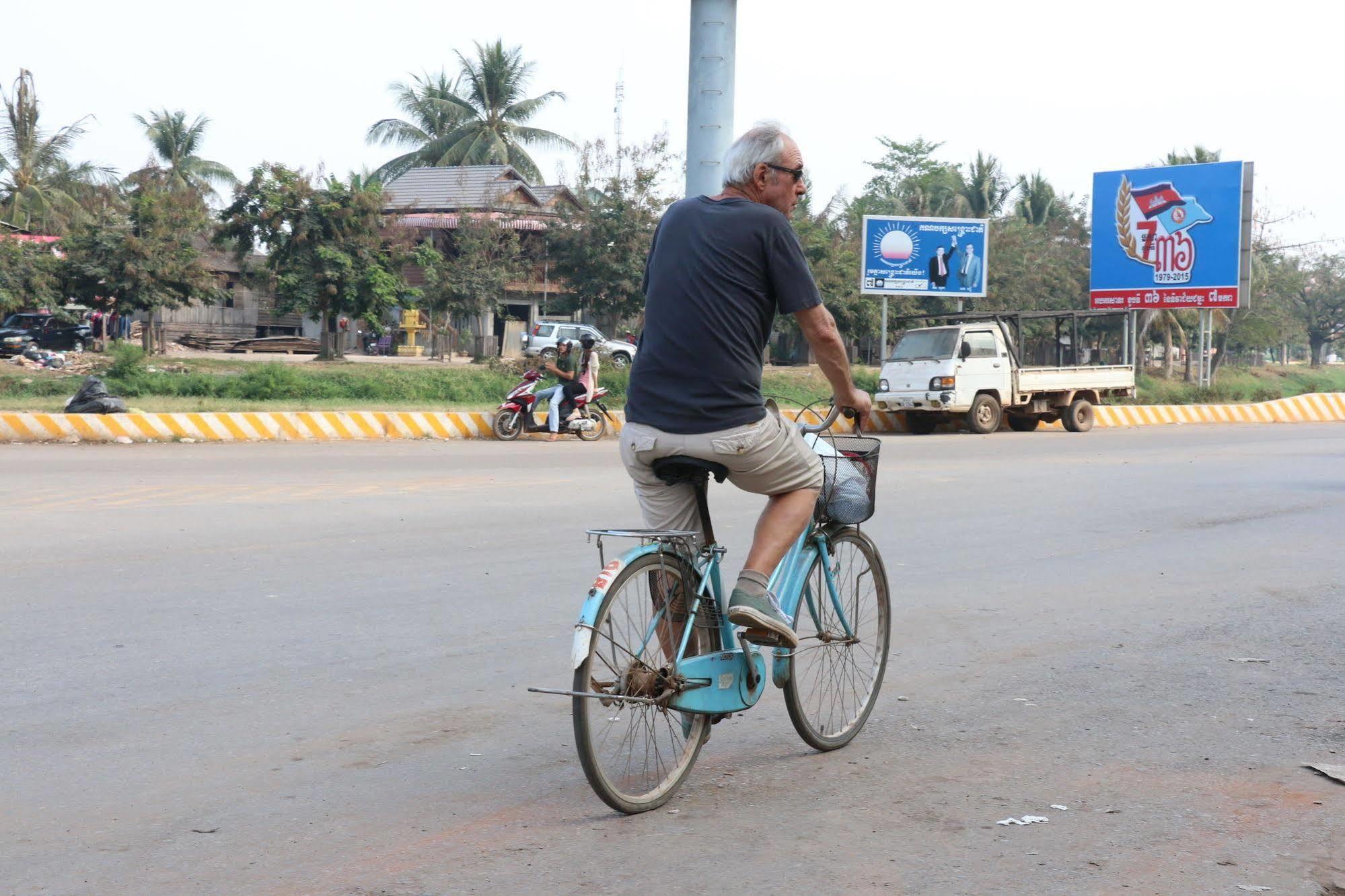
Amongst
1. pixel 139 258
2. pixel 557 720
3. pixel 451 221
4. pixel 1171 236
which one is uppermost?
pixel 451 221

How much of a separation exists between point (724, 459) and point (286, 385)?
23352 mm

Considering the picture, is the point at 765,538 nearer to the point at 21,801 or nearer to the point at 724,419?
the point at 724,419

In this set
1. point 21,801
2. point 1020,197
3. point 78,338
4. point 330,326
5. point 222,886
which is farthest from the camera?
point 1020,197

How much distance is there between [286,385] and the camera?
85.4 ft

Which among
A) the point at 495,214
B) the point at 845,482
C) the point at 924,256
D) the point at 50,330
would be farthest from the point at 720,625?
the point at 495,214

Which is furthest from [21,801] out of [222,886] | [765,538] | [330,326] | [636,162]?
[636,162]

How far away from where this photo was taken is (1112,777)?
4395 mm

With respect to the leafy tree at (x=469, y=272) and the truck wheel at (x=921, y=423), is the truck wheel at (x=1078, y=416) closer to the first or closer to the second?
the truck wheel at (x=921, y=423)

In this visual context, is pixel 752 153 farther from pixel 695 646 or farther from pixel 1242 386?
pixel 1242 386

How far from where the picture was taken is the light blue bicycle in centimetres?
381

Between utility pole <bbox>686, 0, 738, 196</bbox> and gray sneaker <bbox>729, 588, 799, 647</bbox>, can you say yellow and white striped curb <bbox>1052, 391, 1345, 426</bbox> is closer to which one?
utility pole <bbox>686, 0, 738, 196</bbox>

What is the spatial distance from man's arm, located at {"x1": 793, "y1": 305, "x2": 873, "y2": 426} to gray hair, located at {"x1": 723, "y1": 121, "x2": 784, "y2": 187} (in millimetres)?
465

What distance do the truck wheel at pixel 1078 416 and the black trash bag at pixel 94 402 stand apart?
17.1 m

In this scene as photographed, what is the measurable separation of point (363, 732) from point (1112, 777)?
259 centimetres
